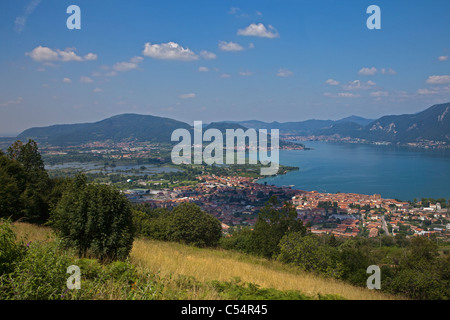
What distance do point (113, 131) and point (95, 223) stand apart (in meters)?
120

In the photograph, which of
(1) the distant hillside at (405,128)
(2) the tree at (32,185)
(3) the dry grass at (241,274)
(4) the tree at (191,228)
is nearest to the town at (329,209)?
(4) the tree at (191,228)

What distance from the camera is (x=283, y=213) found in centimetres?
1209

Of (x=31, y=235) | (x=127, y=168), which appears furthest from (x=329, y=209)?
(x=127, y=168)

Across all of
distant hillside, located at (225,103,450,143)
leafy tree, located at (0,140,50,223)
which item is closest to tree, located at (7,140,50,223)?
leafy tree, located at (0,140,50,223)

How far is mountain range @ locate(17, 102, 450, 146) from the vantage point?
93.5m

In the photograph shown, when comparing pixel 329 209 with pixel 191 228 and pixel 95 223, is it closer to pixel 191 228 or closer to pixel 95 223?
pixel 191 228

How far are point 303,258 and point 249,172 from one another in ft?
160

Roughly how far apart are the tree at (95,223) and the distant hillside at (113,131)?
86159 millimetres

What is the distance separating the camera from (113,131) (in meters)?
116

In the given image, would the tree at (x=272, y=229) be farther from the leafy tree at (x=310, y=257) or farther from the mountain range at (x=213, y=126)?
the mountain range at (x=213, y=126)

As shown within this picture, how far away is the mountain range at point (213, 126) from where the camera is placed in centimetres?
9350

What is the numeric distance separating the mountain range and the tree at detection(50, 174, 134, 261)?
85.3 meters
